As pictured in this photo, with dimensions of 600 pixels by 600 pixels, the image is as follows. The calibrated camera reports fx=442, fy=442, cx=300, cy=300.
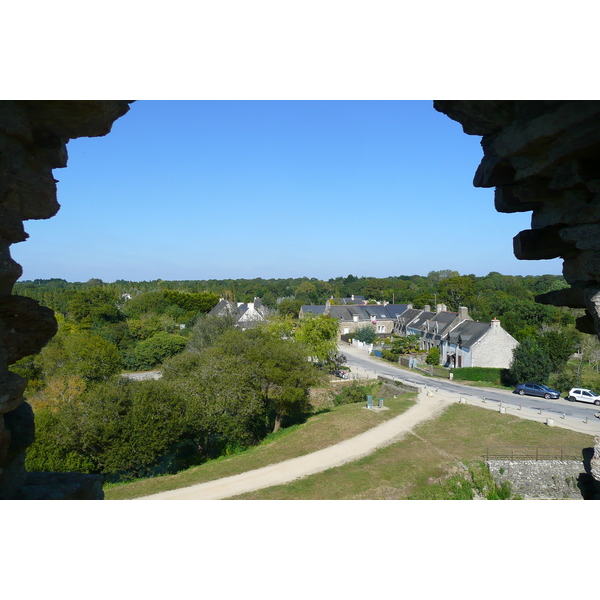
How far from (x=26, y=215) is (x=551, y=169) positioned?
5857 millimetres

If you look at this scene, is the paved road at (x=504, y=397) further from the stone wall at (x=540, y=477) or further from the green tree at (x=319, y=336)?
the green tree at (x=319, y=336)

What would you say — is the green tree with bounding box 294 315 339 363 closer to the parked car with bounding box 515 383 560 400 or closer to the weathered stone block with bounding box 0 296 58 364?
the parked car with bounding box 515 383 560 400

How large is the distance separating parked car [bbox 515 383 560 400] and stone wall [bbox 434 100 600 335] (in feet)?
72.6

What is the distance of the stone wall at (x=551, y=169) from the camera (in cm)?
443

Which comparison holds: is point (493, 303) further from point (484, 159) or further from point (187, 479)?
point (484, 159)

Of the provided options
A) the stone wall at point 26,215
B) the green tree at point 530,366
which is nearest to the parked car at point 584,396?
the green tree at point 530,366

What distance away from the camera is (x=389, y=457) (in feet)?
48.4

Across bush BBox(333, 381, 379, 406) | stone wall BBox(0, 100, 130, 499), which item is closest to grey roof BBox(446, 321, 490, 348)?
bush BBox(333, 381, 379, 406)

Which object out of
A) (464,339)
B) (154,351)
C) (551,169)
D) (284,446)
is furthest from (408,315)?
(551,169)

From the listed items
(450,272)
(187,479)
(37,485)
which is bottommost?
(187,479)

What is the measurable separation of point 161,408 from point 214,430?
2.76 metres

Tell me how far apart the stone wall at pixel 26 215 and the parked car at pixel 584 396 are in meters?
25.7

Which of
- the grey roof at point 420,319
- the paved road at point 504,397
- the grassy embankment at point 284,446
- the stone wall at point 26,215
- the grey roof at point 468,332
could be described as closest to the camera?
the stone wall at point 26,215

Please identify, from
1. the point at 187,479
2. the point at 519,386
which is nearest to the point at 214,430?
the point at 187,479
